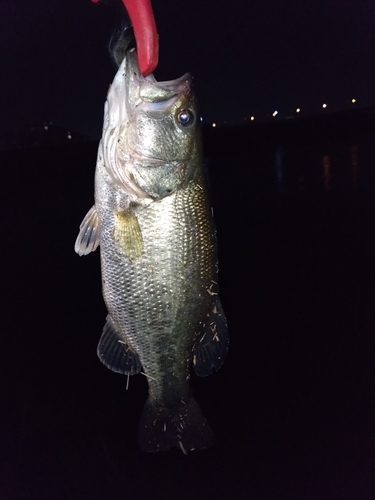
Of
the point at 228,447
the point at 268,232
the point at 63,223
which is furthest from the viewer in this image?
the point at 63,223

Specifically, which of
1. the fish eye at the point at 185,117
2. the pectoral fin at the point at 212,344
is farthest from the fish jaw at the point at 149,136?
the pectoral fin at the point at 212,344

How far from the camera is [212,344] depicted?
169 centimetres

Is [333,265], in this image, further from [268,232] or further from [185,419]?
[185,419]

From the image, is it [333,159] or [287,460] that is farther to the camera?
[333,159]

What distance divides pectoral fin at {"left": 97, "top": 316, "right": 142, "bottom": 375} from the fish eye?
34.2 inches

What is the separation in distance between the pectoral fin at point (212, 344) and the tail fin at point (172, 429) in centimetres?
22

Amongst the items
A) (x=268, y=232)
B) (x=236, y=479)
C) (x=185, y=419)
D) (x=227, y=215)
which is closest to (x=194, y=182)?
(x=185, y=419)

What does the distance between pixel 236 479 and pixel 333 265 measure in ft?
15.3

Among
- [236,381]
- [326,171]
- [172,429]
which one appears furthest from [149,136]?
[326,171]

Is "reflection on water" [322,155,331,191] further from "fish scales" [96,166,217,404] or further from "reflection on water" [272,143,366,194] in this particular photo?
"fish scales" [96,166,217,404]

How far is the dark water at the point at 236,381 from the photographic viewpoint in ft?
11.3

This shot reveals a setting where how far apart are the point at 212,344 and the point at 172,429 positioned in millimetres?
451

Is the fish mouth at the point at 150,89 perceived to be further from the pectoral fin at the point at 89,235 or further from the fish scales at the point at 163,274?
the pectoral fin at the point at 89,235

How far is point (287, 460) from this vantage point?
141 inches
